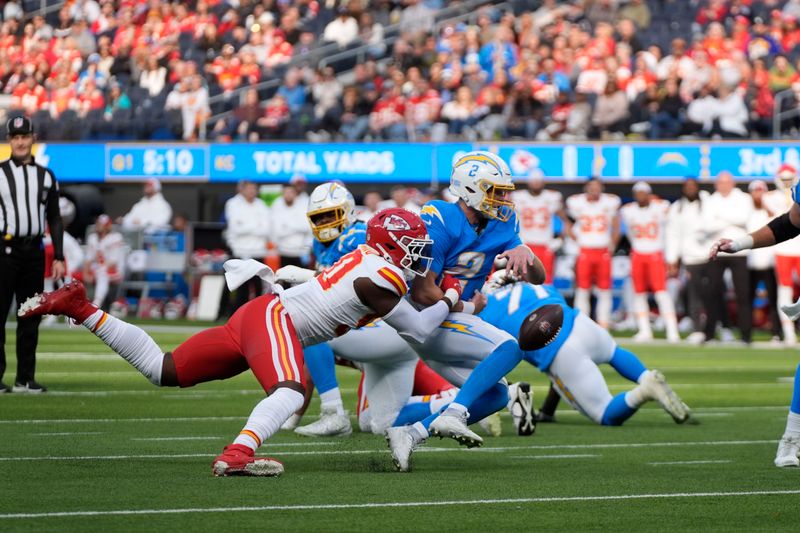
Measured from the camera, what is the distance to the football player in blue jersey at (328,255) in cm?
853

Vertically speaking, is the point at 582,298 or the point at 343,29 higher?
the point at 343,29

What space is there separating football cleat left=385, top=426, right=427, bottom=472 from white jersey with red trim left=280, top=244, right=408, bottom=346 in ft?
1.81

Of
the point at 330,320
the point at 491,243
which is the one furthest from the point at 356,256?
the point at 491,243

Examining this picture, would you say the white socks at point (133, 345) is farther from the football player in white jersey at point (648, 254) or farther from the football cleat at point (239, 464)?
the football player in white jersey at point (648, 254)

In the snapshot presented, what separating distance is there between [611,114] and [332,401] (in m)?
13.2

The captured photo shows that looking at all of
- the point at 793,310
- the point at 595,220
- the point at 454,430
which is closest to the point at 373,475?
the point at 454,430

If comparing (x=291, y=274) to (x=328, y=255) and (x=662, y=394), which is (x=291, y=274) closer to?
(x=328, y=255)

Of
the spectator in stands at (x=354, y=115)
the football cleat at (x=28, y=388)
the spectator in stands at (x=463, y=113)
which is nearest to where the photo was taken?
the football cleat at (x=28, y=388)

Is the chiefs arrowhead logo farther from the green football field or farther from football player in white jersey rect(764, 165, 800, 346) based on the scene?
football player in white jersey rect(764, 165, 800, 346)

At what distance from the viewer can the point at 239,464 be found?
6348mm

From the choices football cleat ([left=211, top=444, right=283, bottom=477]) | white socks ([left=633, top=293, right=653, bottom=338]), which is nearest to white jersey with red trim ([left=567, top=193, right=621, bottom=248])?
white socks ([left=633, top=293, right=653, bottom=338])

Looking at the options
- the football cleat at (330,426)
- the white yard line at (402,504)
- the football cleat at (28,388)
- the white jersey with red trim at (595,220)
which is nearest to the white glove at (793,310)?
the white yard line at (402,504)

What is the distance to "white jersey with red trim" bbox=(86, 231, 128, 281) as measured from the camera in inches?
858

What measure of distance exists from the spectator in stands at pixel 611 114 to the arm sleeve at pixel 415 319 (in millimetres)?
14088
